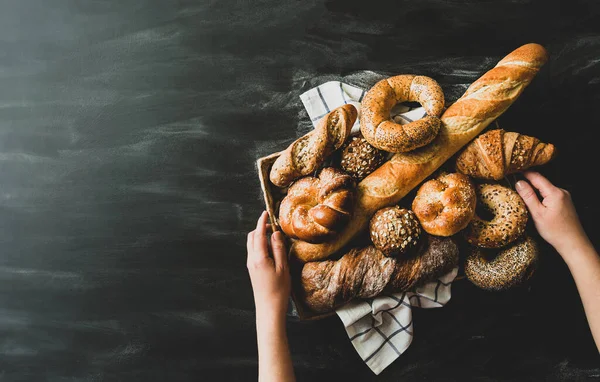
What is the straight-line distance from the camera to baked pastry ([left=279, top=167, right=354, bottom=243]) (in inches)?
49.2

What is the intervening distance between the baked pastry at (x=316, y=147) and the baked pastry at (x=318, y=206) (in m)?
0.05

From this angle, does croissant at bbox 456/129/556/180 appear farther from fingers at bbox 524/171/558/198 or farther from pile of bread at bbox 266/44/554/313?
fingers at bbox 524/171/558/198

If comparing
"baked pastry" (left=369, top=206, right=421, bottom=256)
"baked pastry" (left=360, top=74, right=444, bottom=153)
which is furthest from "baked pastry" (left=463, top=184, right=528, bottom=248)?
"baked pastry" (left=360, top=74, right=444, bottom=153)

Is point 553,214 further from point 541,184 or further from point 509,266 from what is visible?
point 509,266

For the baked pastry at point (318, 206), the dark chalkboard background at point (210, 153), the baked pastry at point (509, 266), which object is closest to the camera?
the baked pastry at point (318, 206)

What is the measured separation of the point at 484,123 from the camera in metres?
1.35

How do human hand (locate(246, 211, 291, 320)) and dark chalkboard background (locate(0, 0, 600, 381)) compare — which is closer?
human hand (locate(246, 211, 291, 320))

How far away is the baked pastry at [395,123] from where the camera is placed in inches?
49.9

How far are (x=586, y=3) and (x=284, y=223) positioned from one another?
1.57 metres

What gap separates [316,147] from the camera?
1338 mm

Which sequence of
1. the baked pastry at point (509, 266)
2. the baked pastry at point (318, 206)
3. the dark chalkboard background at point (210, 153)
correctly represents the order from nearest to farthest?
the baked pastry at point (318, 206), the baked pastry at point (509, 266), the dark chalkboard background at point (210, 153)

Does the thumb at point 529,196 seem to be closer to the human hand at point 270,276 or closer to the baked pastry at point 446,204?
the baked pastry at point 446,204

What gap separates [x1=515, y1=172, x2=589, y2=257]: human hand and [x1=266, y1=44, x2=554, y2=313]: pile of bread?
0.10 m

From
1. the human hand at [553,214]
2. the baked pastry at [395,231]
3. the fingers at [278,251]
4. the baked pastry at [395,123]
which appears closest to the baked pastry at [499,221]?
the human hand at [553,214]
